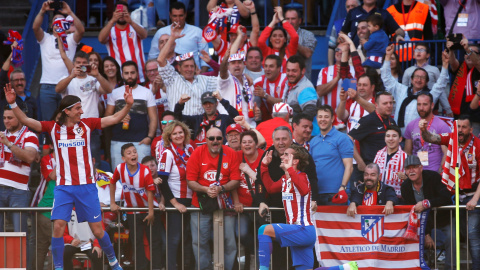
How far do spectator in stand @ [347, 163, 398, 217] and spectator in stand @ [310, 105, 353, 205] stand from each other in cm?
23

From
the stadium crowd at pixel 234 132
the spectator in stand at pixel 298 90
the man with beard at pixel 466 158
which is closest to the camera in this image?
the stadium crowd at pixel 234 132

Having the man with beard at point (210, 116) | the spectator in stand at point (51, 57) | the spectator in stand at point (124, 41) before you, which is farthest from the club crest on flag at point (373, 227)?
the spectator in stand at point (51, 57)

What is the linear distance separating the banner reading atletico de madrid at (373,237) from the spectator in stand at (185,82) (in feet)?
10.1

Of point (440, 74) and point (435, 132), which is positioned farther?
point (440, 74)

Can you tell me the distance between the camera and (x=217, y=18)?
1455 centimetres

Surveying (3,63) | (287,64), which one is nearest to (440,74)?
(287,64)

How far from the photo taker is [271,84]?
1377 centimetres

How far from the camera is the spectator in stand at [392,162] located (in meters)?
12.0

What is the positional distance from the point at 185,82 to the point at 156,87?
72 cm

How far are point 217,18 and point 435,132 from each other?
169 inches

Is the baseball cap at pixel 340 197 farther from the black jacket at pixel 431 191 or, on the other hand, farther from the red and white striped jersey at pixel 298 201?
the red and white striped jersey at pixel 298 201

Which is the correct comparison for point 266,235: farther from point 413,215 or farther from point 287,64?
point 287,64

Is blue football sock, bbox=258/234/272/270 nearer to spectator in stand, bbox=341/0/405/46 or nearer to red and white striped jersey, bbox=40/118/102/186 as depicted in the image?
red and white striped jersey, bbox=40/118/102/186

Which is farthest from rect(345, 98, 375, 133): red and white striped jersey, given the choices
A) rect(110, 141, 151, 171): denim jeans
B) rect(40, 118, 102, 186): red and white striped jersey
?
rect(40, 118, 102, 186): red and white striped jersey
